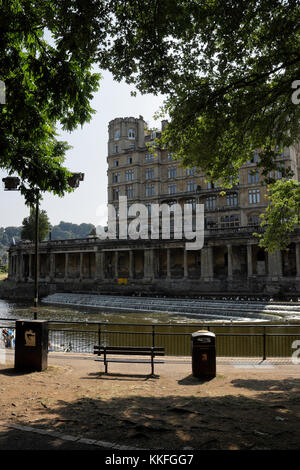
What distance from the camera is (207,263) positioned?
152 feet

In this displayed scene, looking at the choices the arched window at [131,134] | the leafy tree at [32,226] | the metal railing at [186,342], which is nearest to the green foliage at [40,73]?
the metal railing at [186,342]

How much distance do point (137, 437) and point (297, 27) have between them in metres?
11.0

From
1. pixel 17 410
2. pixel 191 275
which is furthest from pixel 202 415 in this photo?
pixel 191 275

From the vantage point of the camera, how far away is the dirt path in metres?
5.45

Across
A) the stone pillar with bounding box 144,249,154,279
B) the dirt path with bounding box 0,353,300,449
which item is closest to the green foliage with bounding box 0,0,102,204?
the dirt path with bounding box 0,353,300,449

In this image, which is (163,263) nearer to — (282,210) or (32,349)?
(282,210)

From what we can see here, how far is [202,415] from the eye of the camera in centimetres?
647

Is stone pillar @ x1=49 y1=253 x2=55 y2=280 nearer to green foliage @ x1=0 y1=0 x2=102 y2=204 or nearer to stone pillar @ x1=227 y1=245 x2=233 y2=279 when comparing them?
stone pillar @ x1=227 y1=245 x2=233 y2=279

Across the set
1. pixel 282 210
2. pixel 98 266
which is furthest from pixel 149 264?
pixel 282 210

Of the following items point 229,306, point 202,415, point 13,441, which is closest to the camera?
point 13,441

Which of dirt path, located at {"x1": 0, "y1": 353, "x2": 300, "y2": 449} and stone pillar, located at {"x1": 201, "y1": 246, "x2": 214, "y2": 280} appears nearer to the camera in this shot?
dirt path, located at {"x1": 0, "y1": 353, "x2": 300, "y2": 449}

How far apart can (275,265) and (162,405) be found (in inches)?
1445

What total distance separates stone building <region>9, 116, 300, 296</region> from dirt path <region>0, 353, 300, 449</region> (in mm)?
26124

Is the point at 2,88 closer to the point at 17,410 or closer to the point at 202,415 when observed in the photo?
the point at 17,410
